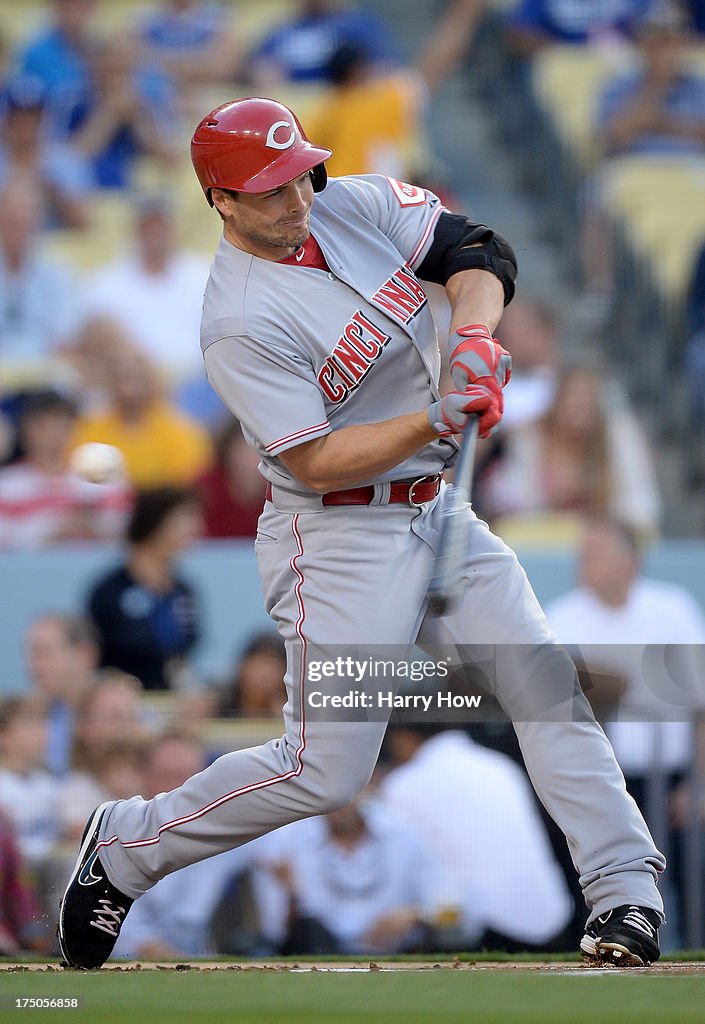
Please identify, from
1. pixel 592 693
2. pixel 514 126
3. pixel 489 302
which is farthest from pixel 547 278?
pixel 489 302

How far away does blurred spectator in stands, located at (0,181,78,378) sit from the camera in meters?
8.19

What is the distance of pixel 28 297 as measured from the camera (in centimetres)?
827

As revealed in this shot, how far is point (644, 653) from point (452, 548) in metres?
2.34

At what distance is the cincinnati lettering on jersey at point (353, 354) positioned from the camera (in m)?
3.58

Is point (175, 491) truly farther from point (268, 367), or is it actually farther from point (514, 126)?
point (514, 126)

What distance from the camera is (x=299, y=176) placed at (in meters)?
3.46

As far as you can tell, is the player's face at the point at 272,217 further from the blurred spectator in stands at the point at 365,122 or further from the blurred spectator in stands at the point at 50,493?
the blurred spectator in stands at the point at 365,122

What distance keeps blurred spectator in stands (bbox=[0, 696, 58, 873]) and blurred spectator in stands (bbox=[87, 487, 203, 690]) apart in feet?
3.30

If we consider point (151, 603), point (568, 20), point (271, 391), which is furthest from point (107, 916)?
point (568, 20)

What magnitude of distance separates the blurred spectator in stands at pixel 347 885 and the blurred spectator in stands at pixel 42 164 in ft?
15.6

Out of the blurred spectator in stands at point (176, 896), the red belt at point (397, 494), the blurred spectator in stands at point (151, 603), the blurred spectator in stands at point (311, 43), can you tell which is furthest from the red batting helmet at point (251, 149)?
the blurred spectator in stands at point (311, 43)

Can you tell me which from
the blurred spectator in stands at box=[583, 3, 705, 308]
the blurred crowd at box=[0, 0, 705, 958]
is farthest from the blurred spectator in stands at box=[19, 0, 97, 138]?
the blurred spectator in stands at box=[583, 3, 705, 308]

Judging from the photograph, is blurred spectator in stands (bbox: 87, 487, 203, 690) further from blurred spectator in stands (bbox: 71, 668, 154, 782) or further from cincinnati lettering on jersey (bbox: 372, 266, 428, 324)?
cincinnati lettering on jersey (bbox: 372, 266, 428, 324)

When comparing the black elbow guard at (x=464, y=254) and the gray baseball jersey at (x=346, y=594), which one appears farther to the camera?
the black elbow guard at (x=464, y=254)
